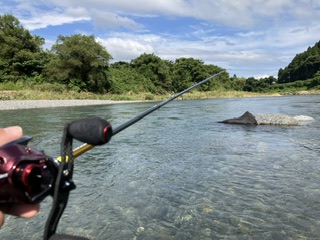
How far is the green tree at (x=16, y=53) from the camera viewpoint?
4700 cm

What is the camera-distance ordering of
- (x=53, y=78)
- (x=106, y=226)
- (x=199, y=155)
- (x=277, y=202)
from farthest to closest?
(x=53, y=78)
(x=199, y=155)
(x=277, y=202)
(x=106, y=226)

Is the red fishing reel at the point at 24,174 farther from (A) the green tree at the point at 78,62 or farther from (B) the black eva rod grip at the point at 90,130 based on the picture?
(A) the green tree at the point at 78,62

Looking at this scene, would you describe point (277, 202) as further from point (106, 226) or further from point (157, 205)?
point (106, 226)

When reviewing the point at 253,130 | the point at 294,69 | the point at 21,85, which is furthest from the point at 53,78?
the point at 294,69

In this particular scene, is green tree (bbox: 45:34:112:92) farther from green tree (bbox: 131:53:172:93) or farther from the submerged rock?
the submerged rock

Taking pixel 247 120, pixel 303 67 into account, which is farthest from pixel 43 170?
pixel 303 67

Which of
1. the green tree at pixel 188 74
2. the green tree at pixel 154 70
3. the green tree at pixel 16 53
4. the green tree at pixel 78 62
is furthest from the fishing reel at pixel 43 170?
the green tree at pixel 188 74

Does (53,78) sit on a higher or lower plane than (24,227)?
higher

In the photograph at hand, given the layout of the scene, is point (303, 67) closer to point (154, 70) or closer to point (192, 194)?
point (154, 70)

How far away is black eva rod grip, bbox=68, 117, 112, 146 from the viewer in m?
1.21

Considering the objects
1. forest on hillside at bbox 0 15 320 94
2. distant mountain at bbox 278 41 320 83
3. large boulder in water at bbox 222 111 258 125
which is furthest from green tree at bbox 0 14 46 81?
distant mountain at bbox 278 41 320 83

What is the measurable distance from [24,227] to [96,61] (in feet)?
156

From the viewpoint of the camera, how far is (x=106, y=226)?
12.8 ft

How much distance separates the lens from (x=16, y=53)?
47625 millimetres
